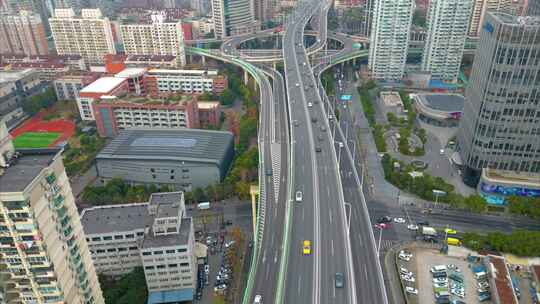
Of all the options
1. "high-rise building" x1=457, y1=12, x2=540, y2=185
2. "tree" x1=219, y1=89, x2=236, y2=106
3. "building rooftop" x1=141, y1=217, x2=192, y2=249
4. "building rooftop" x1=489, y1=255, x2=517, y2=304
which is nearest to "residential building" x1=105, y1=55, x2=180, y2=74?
"tree" x1=219, y1=89, x2=236, y2=106

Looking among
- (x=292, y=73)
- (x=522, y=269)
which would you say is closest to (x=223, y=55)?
(x=292, y=73)

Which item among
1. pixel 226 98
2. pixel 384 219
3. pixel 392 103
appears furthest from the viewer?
pixel 226 98

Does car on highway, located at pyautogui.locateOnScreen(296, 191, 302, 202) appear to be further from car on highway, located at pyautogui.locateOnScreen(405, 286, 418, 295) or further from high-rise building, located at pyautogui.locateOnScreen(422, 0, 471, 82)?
high-rise building, located at pyautogui.locateOnScreen(422, 0, 471, 82)

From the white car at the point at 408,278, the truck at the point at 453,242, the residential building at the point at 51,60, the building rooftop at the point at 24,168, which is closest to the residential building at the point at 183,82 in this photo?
the residential building at the point at 51,60

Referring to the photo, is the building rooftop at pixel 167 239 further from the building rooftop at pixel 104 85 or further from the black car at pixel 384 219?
the building rooftop at pixel 104 85

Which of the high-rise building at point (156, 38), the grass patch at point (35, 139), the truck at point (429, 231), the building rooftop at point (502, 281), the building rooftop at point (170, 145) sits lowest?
the truck at point (429, 231)

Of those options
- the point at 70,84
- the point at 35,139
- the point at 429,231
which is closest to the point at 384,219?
the point at 429,231

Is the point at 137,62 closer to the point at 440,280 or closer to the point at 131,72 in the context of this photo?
the point at 131,72
